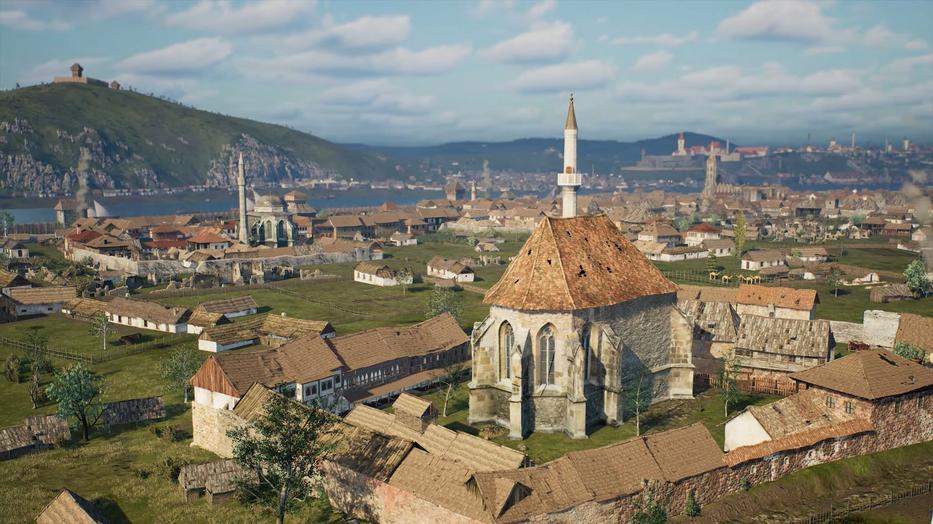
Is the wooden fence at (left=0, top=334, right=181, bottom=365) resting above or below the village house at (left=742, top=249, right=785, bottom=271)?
below

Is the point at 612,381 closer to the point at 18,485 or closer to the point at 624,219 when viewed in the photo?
the point at 18,485

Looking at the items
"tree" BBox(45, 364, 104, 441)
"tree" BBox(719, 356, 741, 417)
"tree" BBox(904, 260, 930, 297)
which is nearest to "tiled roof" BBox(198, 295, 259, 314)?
"tree" BBox(45, 364, 104, 441)

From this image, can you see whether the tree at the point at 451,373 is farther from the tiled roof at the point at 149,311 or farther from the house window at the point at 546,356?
the tiled roof at the point at 149,311

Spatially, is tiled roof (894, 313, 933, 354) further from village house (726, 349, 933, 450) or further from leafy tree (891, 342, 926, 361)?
village house (726, 349, 933, 450)

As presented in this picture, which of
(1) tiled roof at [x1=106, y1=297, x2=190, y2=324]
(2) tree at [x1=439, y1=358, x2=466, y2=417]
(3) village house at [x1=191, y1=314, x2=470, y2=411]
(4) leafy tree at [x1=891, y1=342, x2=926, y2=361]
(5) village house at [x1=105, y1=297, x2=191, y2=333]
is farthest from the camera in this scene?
(1) tiled roof at [x1=106, y1=297, x2=190, y2=324]

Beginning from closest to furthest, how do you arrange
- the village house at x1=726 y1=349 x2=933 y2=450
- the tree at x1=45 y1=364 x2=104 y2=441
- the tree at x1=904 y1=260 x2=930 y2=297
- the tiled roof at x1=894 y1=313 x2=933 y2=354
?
the village house at x1=726 y1=349 x2=933 y2=450
the tree at x1=45 y1=364 x2=104 y2=441
the tiled roof at x1=894 y1=313 x2=933 y2=354
the tree at x1=904 y1=260 x2=930 y2=297

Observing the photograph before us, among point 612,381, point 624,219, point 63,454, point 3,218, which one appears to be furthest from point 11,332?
point 624,219
